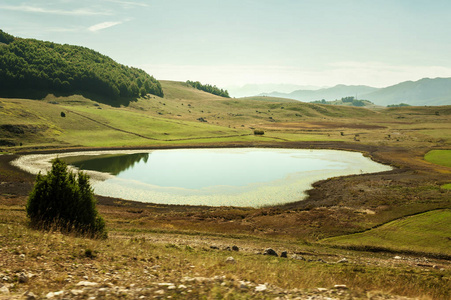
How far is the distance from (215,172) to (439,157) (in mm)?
71248

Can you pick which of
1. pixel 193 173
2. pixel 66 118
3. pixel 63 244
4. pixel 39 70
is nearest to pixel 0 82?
pixel 39 70

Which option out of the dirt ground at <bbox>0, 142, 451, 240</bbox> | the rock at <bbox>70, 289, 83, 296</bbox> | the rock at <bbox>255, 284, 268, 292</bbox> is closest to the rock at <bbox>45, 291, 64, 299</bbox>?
the rock at <bbox>70, 289, 83, 296</bbox>

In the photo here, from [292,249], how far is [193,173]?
4806 cm

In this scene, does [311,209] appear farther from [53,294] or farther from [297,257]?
[53,294]

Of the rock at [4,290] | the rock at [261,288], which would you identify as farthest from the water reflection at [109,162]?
the rock at [261,288]

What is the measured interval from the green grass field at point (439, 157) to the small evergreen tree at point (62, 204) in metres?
92.8

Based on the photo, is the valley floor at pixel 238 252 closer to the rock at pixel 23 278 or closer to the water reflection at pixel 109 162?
the rock at pixel 23 278

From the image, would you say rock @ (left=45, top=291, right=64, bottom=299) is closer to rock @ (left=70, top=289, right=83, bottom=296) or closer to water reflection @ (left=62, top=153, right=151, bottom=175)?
rock @ (left=70, top=289, right=83, bottom=296)

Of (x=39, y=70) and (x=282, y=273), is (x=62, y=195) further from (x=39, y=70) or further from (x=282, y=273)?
(x=39, y=70)

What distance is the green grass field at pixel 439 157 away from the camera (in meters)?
87.8

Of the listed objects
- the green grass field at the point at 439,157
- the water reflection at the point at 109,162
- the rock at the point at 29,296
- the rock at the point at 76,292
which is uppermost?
the green grass field at the point at 439,157

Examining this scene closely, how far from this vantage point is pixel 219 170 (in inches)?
3140

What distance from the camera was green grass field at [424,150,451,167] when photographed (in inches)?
3459

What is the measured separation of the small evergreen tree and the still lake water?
28464 millimetres
